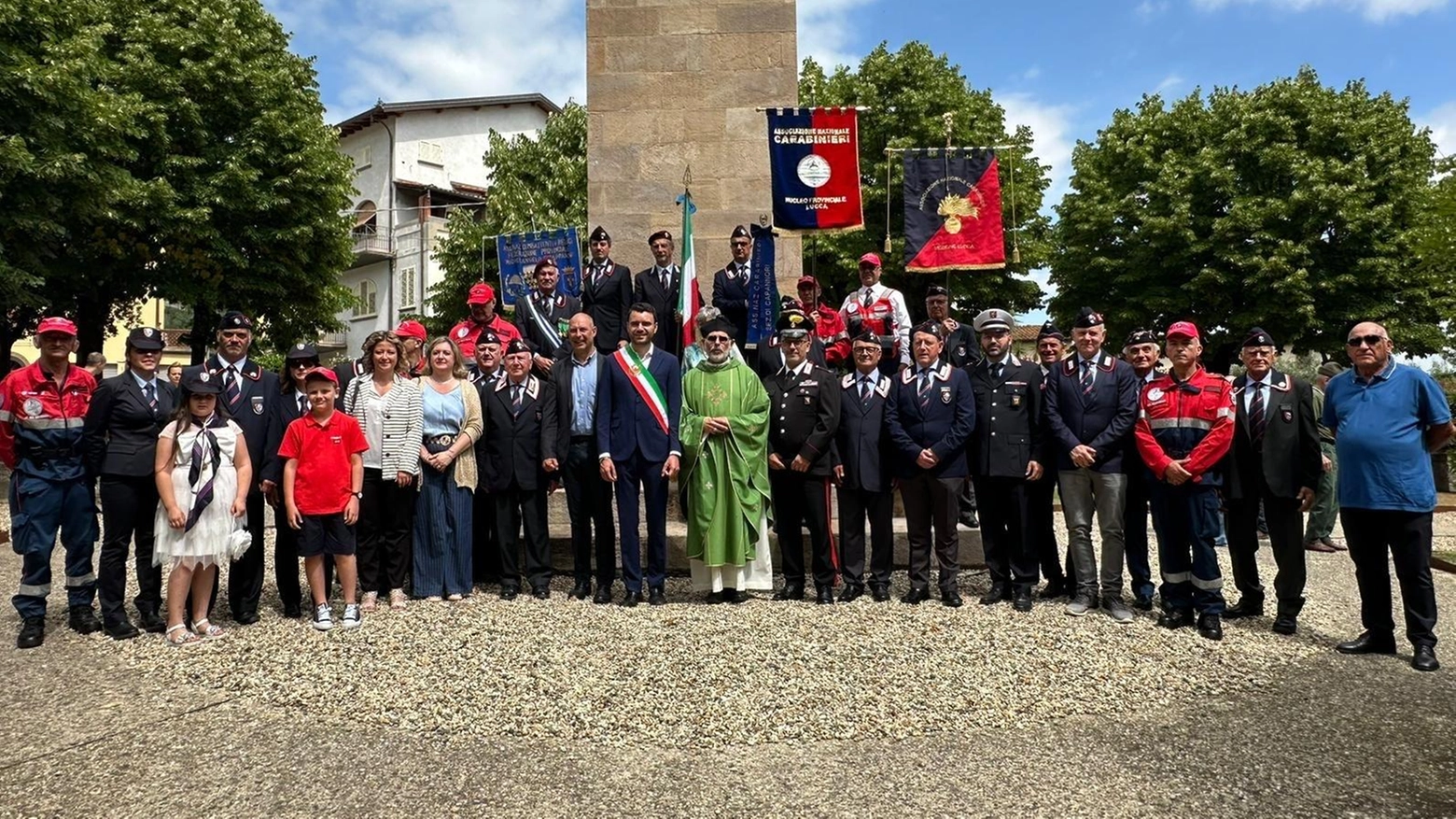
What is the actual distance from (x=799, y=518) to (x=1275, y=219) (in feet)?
69.9

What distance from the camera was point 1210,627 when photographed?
5.70 meters

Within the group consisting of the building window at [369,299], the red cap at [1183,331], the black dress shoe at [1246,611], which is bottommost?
the black dress shoe at [1246,611]

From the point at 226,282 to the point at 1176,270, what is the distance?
76.9 ft

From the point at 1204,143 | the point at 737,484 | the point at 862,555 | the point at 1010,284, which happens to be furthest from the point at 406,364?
the point at 1204,143

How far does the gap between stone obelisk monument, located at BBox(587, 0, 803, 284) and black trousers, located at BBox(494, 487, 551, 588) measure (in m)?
3.37

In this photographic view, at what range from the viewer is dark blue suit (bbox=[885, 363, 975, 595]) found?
6379mm

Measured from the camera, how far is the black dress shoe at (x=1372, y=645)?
5.44 metres

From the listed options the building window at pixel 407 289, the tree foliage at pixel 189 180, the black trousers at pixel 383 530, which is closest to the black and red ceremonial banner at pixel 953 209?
the black trousers at pixel 383 530

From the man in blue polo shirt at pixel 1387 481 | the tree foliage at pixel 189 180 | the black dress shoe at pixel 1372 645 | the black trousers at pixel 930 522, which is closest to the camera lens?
the man in blue polo shirt at pixel 1387 481

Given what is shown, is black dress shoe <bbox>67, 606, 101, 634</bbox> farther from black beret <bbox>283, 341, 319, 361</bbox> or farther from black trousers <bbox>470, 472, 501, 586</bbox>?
black trousers <bbox>470, 472, 501, 586</bbox>

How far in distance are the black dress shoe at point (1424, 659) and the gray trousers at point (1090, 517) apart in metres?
1.62

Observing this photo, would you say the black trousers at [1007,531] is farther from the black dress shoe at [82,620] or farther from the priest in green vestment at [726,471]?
the black dress shoe at [82,620]

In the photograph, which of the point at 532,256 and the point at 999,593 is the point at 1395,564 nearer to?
the point at 999,593

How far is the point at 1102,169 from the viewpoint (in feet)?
86.6
